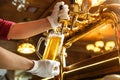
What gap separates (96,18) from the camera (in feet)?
4.04

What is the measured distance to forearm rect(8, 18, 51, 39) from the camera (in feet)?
4.68

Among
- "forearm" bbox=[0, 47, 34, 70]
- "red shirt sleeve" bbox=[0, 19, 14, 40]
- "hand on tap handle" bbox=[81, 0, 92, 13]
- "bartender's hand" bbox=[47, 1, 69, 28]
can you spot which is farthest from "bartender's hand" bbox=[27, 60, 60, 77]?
"red shirt sleeve" bbox=[0, 19, 14, 40]

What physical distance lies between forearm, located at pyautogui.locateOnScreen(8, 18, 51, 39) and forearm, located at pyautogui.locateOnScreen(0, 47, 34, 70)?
1.23 feet

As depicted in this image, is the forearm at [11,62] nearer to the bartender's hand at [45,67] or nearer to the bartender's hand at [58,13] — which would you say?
the bartender's hand at [45,67]

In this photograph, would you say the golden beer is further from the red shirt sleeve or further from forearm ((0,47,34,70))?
the red shirt sleeve

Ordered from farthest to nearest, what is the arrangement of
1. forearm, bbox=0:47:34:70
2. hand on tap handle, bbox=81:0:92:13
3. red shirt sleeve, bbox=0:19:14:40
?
red shirt sleeve, bbox=0:19:14:40 < hand on tap handle, bbox=81:0:92:13 < forearm, bbox=0:47:34:70

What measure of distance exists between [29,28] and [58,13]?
30 centimetres

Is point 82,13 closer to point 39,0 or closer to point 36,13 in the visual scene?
point 39,0

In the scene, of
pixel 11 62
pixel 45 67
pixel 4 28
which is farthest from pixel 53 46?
pixel 4 28

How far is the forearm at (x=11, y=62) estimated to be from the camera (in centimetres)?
102

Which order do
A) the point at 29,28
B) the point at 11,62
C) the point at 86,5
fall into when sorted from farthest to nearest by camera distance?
the point at 29,28 → the point at 86,5 → the point at 11,62

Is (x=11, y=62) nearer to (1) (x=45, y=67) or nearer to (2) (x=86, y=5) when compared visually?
(1) (x=45, y=67)

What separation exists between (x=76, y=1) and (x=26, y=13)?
3.80 m

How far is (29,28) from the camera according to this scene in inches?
59.6
